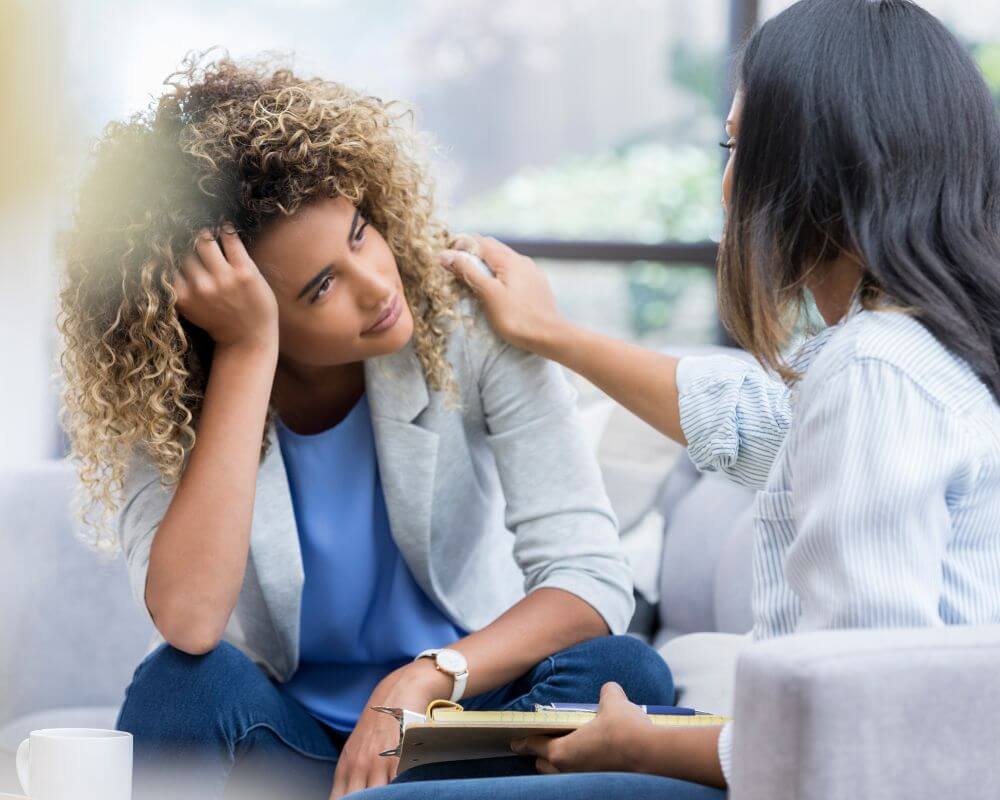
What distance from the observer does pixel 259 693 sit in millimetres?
1192

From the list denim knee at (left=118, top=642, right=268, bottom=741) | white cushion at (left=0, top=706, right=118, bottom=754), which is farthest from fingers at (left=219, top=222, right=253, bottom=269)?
white cushion at (left=0, top=706, right=118, bottom=754)

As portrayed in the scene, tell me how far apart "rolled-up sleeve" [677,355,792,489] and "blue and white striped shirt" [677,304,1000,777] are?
0.89 ft

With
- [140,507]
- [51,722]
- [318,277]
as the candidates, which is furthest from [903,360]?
[51,722]

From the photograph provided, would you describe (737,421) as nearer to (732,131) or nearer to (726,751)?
(732,131)

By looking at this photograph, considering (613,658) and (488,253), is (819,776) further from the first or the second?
(488,253)

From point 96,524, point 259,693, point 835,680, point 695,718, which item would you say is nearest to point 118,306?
point 96,524

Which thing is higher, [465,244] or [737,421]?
[465,244]

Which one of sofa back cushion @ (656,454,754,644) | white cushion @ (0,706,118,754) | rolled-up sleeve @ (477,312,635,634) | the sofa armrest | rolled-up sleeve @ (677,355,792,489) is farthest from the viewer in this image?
sofa back cushion @ (656,454,754,644)

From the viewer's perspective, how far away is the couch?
67 cm

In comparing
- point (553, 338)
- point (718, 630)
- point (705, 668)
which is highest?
point (553, 338)

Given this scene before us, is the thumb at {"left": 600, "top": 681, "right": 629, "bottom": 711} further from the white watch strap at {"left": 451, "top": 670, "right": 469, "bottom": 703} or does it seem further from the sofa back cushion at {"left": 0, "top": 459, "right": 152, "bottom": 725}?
the sofa back cushion at {"left": 0, "top": 459, "right": 152, "bottom": 725}

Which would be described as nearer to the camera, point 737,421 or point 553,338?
point 737,421

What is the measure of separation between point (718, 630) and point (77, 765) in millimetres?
1174

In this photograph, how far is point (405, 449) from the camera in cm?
→ 136
